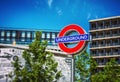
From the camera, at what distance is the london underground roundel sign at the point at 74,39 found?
973 centimetres

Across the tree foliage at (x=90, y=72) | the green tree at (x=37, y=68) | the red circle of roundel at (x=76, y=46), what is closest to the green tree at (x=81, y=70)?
the tree foliage at (x=90, y=72)

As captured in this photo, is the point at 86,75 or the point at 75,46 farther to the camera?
the point at 86,75

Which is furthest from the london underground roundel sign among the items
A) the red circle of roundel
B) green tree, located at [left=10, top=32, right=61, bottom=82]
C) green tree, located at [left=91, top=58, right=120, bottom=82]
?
green tree, located at [left=91, top=58, right=120, bottom=82]

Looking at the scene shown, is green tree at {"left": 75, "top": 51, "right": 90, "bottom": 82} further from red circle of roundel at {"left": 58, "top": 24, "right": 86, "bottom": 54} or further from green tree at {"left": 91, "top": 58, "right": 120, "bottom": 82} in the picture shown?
red circle of roundel at {"left": 58, "top": 24, "right": 86, "bottom": 54}

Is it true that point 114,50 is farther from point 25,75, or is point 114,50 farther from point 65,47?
point 65,47

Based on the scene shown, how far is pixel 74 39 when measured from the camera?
9766 millimetres

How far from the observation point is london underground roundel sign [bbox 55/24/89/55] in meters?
9.73

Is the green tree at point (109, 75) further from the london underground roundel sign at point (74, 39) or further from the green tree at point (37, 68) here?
the london underground roundel sign at point (74, 39)

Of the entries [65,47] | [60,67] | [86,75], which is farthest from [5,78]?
[65,47]

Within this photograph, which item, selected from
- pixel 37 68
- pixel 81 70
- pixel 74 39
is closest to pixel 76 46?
pixel 74 39

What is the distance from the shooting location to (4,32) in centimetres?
9812

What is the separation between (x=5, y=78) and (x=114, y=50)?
47.8 metres

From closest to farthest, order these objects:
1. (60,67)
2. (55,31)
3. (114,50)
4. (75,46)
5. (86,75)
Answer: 1. (75,46)
2. (86,75)
3. (60,67)
4. (114,50)
5. (55,31)

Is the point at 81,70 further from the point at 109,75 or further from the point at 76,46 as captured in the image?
the point at 76,46
